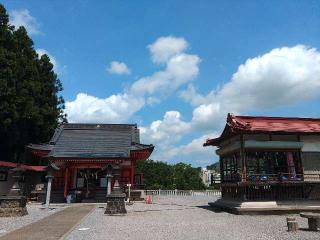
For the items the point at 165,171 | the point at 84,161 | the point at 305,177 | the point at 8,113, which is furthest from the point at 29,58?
the point at 165,171

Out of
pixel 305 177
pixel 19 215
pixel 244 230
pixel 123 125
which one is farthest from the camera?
pixel 123 125

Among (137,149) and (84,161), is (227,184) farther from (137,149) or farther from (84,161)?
(84,161)

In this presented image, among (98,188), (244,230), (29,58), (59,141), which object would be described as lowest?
(244,230)

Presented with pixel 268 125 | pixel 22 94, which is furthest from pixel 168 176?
pixel 268 125

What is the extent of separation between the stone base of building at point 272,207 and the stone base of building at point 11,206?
458 inches

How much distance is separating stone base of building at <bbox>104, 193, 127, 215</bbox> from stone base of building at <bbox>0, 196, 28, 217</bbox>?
184 inches

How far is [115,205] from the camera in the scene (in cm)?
1766

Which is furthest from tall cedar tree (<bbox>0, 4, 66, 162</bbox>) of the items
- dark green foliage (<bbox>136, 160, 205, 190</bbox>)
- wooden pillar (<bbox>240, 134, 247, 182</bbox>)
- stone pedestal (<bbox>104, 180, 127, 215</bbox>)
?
dark green foliage (<bbox>136, 160, 205, 190</bbox>)

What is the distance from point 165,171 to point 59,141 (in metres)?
39.5

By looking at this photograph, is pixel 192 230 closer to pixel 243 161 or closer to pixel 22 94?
pixel 243 161

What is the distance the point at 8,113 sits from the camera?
1161 inches

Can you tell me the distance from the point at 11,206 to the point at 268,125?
15.4 metres

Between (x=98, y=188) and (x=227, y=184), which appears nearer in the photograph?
(x=227, y=184)

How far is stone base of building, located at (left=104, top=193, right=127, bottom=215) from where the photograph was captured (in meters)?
17.5
